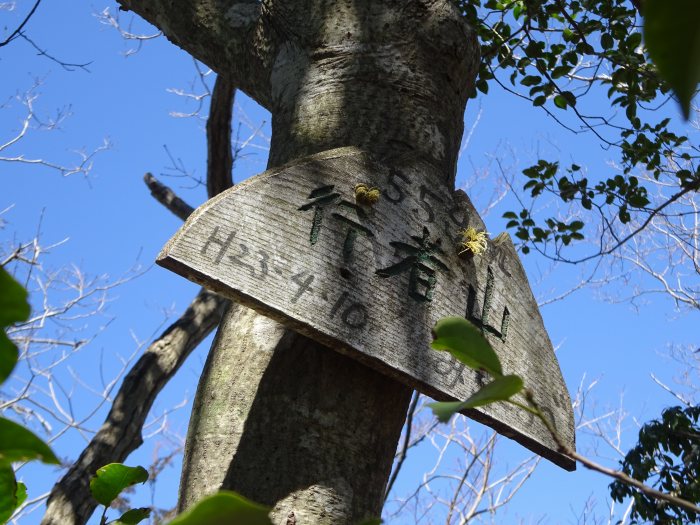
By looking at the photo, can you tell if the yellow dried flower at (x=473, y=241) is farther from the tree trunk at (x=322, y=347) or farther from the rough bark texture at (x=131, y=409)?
the rough bark texture at (x=131, y=409)

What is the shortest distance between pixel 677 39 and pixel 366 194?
991 mm

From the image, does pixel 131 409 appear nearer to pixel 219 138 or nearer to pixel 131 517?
pixel 219 138

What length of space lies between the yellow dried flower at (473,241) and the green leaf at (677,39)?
1.09 m

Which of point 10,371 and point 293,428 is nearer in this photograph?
point 10,371

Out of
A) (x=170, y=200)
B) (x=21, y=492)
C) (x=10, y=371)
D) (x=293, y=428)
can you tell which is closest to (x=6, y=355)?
(x=10, y=371)

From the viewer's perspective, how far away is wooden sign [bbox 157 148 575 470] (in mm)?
1061

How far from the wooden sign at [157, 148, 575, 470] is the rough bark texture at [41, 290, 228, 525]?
2173 mm

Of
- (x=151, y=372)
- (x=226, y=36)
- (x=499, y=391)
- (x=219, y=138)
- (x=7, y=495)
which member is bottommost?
(x=7, y=495)

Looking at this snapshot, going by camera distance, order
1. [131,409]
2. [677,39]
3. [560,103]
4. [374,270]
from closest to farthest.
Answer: [677,39], [374,270], [560,103], [131,409]

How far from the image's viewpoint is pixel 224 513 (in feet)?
0.99

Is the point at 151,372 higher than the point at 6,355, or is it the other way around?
the point at 151,372

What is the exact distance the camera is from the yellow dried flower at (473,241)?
1333 millimetres

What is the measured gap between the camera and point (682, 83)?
0.78 ft

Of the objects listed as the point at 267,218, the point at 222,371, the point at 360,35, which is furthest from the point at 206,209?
the point at 360,35
